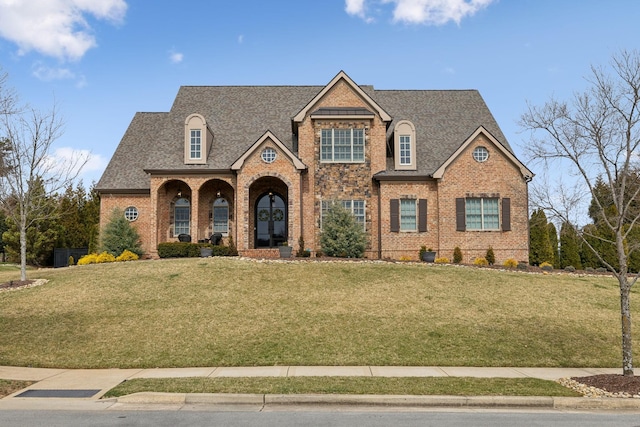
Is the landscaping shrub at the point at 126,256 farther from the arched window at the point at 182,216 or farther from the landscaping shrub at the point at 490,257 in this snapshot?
the landscaping shrub at the point at 490,257

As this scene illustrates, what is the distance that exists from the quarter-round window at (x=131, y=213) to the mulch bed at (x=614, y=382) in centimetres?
2382

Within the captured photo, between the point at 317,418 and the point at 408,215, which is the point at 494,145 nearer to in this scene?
the point at 408,215

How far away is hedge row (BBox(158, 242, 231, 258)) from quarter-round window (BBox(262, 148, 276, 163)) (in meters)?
4.93

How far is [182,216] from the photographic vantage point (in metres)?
28.5

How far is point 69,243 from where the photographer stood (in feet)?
126

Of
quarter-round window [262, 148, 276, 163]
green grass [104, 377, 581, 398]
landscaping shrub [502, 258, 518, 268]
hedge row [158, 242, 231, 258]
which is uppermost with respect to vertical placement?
quarter-round window [262, 148, 276, 163]

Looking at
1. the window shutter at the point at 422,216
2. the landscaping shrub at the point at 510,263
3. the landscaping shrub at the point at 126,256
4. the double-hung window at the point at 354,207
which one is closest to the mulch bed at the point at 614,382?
the landscaping shrub at the point at 510,263

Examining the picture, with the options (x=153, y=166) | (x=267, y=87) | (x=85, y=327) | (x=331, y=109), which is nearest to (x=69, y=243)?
(x=153, y=166)

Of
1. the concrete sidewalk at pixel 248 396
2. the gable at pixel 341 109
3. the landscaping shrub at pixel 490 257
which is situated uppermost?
the gable at pixel 341 109

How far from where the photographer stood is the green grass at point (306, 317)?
12891 mm

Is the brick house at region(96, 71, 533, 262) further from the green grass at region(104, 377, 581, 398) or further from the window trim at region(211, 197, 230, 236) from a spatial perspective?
the green grass at region(104, 377, 581, 398)

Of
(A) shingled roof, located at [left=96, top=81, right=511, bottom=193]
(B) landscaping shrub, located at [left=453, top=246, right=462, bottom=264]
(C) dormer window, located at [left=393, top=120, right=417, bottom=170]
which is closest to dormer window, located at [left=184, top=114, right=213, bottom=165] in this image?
(A) shingled roof, located at [left=96, top=81, right=511, bottom=193]

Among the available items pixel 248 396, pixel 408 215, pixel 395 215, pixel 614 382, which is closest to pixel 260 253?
pixel 395 215

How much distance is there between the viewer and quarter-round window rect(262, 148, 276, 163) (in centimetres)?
2573
